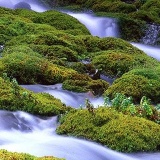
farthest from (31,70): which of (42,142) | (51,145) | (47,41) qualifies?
(51,145)

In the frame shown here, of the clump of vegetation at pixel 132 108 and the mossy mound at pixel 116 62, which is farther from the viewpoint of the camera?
the mossy mound at pixel 116 62

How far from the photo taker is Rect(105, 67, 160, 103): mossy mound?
11391 mm

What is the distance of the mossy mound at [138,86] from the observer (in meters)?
11.4

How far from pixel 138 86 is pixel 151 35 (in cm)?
1275

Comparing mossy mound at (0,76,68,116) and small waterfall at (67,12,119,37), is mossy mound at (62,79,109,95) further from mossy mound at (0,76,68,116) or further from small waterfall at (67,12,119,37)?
small waterfall at (67,12,119,37)

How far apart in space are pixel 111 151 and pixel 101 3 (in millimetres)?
A: 22033

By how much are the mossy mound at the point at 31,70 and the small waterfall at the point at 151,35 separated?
449 inches

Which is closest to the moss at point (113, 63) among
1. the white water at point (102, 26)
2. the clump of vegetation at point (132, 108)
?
the clump of vegetation at point (132, 108)

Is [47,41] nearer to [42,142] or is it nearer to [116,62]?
[116,62]

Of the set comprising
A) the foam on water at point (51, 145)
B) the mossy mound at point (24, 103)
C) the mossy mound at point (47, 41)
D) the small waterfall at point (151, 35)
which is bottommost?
the foam on water at point (51, 145)

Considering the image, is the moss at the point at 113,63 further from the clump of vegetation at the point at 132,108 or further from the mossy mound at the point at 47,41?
the clump of vegetation at the point at 132,108

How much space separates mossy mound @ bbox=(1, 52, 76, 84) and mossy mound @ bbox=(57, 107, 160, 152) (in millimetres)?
3793

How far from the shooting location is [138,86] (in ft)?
38.2

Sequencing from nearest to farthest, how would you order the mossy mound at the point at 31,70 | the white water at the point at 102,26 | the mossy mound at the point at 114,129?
the mossy mound at the point at 114,129 → the mossy mound at the point at 31,70 → the white water at the point at 102,26
